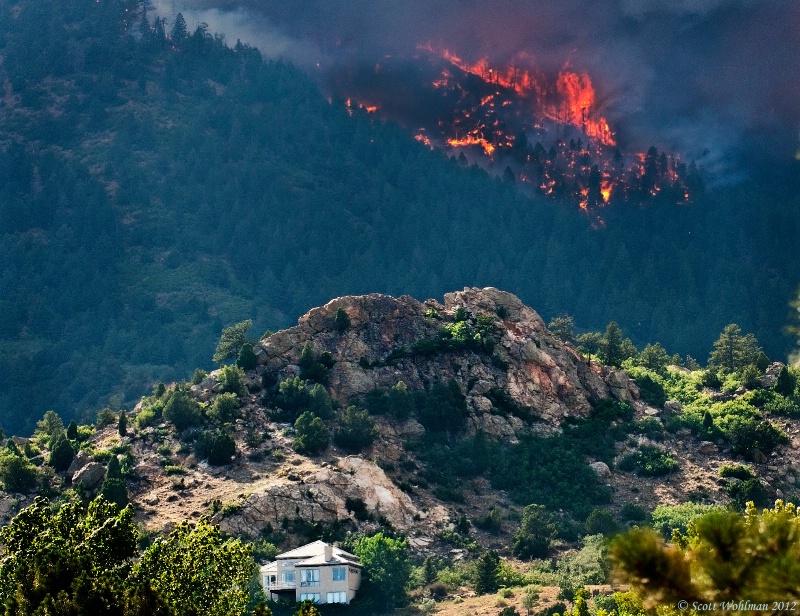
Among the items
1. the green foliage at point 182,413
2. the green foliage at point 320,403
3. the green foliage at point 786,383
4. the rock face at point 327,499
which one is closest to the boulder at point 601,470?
the rock face at point 327,499

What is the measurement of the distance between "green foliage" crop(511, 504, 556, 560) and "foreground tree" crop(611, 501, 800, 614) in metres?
82.4

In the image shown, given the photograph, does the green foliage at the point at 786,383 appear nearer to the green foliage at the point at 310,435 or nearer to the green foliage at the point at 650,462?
the green foliage at the point at 650,462

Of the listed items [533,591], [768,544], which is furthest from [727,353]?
[768,544]

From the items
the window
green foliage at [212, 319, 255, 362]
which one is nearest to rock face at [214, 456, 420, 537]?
the window

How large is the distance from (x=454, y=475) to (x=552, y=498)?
9.96 meters

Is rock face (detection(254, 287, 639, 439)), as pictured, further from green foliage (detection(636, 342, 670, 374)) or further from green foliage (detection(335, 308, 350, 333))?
green foliage (detection(636, 342, 670, 374))

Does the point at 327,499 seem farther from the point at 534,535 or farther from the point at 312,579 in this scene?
the point at 534,535

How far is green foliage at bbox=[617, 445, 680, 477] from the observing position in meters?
116

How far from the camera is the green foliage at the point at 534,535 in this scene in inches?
3880

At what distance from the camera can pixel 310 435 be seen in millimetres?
112125

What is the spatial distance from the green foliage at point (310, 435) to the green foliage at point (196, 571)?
7188 cm

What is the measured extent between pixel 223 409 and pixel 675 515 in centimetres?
4401

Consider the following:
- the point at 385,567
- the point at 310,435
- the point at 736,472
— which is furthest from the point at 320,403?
the point at 736,472

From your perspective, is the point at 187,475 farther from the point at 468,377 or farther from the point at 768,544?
the point at 768,544
